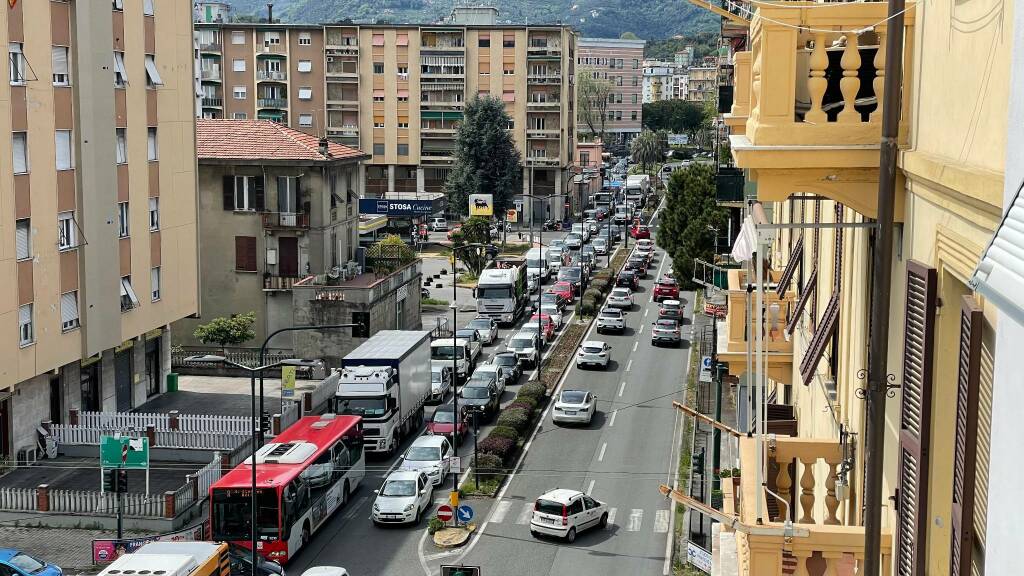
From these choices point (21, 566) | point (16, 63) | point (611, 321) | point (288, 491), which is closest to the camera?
point (21, 566)

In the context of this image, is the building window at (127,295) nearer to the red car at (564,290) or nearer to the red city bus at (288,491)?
the red city bus at (288,491)

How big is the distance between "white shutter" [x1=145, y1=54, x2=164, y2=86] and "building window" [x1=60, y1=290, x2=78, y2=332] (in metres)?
8.62

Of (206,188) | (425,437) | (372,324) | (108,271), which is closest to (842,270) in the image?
(425,437)

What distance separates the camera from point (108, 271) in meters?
41.0

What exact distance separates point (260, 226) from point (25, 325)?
71.1 ft

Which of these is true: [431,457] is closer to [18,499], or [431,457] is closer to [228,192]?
[18,499]

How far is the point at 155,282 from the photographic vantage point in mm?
45094

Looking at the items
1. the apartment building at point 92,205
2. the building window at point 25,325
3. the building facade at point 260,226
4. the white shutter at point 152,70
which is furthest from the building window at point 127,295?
the building facade at point 260,226

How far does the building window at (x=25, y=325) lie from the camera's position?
3612 cm

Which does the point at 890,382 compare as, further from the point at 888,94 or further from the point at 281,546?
the point at 281,546

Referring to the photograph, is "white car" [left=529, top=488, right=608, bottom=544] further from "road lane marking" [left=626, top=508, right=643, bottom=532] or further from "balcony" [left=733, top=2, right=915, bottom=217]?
"balcony" [left=733, top=2, right=915, bottom=217]

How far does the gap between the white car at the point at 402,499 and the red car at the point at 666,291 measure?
42768 mm

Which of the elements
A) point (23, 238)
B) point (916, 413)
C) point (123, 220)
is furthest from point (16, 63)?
point (916, 413)

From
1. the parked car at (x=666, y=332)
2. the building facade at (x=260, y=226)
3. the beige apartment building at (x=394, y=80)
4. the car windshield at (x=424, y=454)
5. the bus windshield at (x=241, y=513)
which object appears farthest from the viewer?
the beige apartment building at (x=394, y=80)
